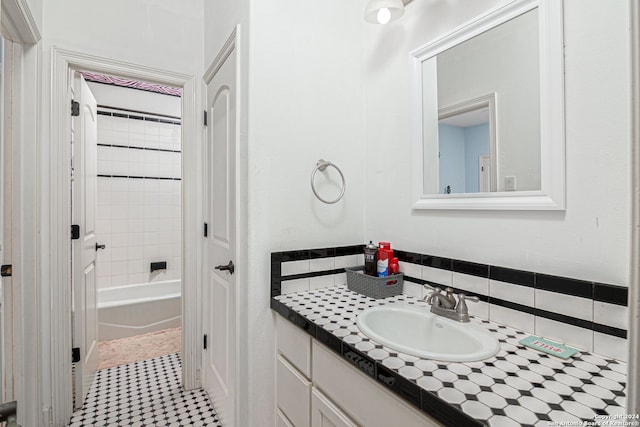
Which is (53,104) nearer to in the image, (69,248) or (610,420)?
(69,248)

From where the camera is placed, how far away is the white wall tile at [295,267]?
1396 millimetres

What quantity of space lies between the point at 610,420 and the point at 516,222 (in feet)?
1.93

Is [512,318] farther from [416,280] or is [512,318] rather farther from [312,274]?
[312,274]

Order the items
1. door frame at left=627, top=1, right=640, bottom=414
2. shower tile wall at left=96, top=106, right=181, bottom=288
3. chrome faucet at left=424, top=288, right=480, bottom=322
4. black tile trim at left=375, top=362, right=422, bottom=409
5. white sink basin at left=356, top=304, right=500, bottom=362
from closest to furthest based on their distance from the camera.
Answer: door frame at left=627, top=1, right=640, bottom=414 < black tile trim at left=375, top=362, right=422, bottom=409 < white sink basin at left=356, top=304, right=500, bottom=362 < chrome faucet at left=424, top=288, right=480, bottom=322 < shower tile wall at left=96, top=106, right=181, bottom=288

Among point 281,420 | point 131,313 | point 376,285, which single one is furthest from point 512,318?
point 131,313

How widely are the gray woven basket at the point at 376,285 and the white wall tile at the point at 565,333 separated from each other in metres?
0.53

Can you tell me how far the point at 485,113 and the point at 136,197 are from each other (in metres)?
3.41

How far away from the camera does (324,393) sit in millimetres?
1034

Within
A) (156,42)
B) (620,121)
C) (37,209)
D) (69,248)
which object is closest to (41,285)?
(69,248)

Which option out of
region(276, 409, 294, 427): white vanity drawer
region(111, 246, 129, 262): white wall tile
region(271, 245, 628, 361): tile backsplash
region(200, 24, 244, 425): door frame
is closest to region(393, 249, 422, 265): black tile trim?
region(271, 245, 628, 361): tile backsplash

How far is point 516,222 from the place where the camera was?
103cm

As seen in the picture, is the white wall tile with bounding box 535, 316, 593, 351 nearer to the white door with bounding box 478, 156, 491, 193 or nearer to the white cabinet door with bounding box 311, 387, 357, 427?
the white door with bounding box 478, 156, 491, 193

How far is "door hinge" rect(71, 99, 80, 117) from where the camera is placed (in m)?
1.82

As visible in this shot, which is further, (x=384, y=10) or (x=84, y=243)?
(x=84, y=243)
